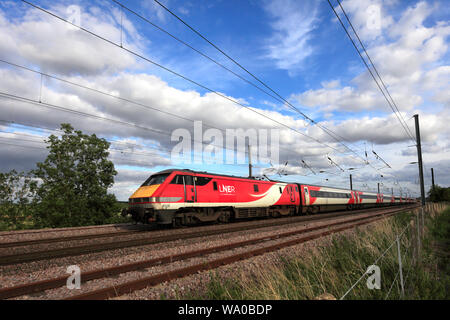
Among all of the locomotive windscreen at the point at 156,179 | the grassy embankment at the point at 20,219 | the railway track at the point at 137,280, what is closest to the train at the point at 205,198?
the locomotive windscreen at the point at 156,179

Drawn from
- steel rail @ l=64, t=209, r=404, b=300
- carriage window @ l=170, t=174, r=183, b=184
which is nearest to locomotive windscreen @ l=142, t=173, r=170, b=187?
carriage window @ l=170, t=174, r=183, b=184

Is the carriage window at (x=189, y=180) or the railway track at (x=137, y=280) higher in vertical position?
the carriage window at (x=189, y=180)

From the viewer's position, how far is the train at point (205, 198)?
13273 mm

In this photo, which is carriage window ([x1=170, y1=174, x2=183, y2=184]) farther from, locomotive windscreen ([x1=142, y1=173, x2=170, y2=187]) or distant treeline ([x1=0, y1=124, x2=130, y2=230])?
distant treeline ([x1=0, y1=124, x2=130, y2=230])

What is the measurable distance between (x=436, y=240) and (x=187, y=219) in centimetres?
1175

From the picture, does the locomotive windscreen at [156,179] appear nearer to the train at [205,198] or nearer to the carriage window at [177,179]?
the train at [205,198]

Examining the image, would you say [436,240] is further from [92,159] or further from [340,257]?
[92,159]

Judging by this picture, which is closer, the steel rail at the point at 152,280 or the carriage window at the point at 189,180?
the steel rail at the point at 152,280

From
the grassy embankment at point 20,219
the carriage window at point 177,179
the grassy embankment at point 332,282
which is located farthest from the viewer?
the grassy embankment at point 20,219

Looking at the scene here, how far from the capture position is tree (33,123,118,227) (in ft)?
70.3

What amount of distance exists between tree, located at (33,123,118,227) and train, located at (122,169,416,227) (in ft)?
36.0

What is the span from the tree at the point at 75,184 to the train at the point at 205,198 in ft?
36.0

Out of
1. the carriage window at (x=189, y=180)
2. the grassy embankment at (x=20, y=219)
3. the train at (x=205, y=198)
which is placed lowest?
the grassy embankment at (x=20, y=219)

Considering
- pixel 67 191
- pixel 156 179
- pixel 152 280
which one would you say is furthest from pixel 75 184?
pixel 152 280
